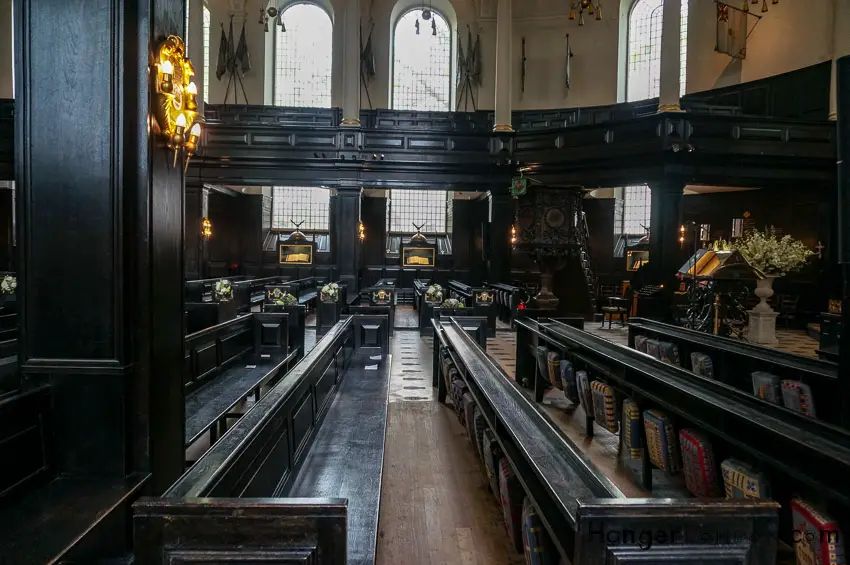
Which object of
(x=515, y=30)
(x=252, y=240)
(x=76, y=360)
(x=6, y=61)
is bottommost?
(x=76, y=360)

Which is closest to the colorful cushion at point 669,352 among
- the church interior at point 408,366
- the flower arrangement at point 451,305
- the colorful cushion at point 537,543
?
the church interior at point 408,366

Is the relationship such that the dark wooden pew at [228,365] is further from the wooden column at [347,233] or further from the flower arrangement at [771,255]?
the flower arrangement at [771,255]

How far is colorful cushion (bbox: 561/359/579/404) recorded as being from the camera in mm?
4742

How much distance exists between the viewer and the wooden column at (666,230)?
11734mm

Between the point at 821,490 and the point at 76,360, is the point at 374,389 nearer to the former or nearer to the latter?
the point at 76,360

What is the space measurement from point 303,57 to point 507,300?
12589 millimetres

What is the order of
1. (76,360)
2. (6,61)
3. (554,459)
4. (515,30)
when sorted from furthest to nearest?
(515,30) < (6,61) < (76,360) < (554,459)

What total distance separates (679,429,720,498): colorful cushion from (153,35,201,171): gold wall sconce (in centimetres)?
296

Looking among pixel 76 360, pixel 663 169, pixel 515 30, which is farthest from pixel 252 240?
pixel 76 360

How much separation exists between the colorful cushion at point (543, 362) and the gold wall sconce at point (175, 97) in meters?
4.02

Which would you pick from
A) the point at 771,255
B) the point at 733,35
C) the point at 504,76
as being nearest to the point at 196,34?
the point at 504,76

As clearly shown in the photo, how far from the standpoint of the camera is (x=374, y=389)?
4.51 metres

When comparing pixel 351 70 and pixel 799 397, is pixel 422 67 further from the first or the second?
pixel 799 397

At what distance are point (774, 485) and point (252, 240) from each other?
18.5 meters
